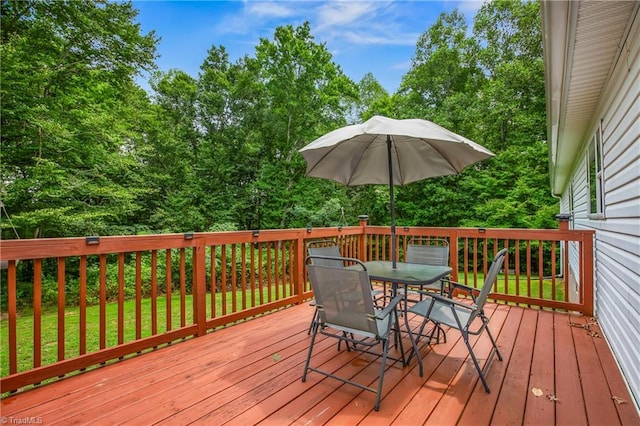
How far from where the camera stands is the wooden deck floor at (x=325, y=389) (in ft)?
6.34

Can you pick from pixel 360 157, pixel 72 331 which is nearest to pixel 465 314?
pixel 360 157

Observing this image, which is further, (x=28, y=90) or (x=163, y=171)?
(x=163, y=171)

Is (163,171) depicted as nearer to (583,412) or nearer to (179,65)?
(179,65)

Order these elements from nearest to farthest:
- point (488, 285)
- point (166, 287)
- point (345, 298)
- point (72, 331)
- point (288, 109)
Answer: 1. point (345, 298)
2. point (488, 285)
3. point (166, 287)
4. point (72, 331)
5. point (288, 109)

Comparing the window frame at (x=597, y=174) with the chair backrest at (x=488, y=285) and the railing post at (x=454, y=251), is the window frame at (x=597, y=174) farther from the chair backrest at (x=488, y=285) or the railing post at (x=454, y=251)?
the chair backrest at (x=488, y=285)

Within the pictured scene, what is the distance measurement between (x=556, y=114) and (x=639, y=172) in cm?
192

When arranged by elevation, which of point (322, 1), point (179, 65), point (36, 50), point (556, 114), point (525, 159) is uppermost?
point (179, 65)

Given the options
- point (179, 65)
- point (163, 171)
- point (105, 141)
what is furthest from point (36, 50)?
point (179, 65)

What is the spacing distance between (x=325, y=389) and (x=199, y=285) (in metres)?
1.74

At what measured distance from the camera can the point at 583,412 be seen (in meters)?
1.98

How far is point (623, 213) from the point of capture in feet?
8.21

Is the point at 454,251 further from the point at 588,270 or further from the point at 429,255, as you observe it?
the point at 588,270

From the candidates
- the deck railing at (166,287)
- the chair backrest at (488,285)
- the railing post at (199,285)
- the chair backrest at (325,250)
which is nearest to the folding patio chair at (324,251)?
the chair backrest at (325,250)

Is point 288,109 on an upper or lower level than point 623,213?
upper
